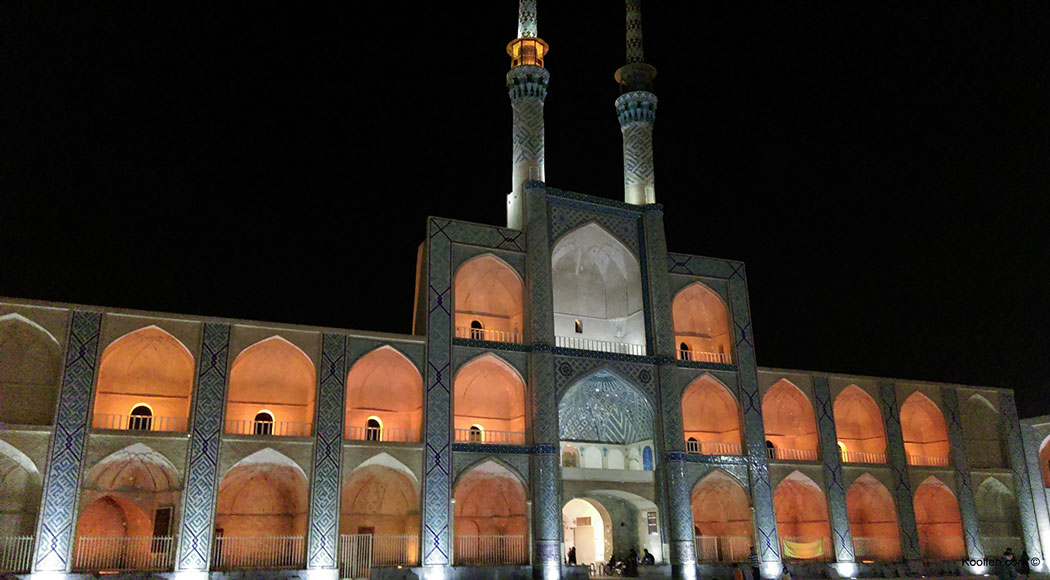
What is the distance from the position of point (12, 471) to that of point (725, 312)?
15.3 metres

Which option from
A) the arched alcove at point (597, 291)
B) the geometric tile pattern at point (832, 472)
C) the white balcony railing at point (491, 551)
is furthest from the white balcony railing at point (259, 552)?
the geometric tile pattern at point (832, 472)

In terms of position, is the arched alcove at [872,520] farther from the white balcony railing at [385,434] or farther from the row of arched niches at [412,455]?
the white balcony railing at [385,434]

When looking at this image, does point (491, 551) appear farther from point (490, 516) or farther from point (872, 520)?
point (872, 520)

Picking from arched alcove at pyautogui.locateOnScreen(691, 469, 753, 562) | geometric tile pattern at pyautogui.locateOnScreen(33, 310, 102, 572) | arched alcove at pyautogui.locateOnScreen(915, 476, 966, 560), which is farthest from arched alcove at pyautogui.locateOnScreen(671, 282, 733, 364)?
geometric tile pattern at pyautogui.locateOnScreen(33, 310, 102, 572)

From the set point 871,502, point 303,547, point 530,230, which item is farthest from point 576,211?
point 871,502

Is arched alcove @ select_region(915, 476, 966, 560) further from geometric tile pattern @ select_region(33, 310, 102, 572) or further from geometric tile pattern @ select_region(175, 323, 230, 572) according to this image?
geometric tile pattern @ select_region(33, 310, 102, 572)

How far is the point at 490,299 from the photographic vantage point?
19891mm

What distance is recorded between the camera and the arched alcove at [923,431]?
72.4 ft

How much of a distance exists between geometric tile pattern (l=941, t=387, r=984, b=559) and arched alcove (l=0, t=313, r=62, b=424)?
20.5 m

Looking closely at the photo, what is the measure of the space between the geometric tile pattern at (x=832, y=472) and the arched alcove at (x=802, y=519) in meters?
0.20

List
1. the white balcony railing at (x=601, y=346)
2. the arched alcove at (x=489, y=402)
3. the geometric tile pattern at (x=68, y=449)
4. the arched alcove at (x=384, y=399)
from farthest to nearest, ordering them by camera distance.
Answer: the white balcony railing at (x=601, y=346)
the arched alcove at (x=489, y=402)
the arched alcove at (x=384, y=399)
the geometric tile pattern at (x=68, y=449)

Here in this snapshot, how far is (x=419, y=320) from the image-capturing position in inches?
703

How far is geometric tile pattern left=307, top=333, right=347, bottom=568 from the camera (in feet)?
49.6

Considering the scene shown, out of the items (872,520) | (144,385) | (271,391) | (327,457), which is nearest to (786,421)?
(872,520)
